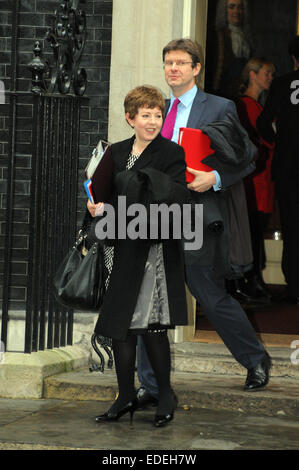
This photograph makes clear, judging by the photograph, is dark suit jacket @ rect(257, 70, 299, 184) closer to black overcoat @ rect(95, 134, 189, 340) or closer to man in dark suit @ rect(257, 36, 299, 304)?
man in dark suit @ rect(257, 36, 299, 304)

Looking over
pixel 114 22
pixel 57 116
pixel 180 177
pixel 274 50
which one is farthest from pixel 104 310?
pixel 274 50

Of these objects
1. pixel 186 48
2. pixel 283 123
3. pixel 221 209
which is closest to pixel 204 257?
pixel 221 209

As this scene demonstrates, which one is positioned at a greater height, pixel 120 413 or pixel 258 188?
pixel 258 188

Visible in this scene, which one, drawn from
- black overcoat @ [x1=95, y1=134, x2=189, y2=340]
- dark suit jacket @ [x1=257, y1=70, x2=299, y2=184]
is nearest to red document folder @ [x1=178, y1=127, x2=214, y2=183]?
black overcoat @ [x1=95, y1=134, x2=189, y2=340]

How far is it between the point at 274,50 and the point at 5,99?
13.2 feet

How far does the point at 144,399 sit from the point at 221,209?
3.89ft

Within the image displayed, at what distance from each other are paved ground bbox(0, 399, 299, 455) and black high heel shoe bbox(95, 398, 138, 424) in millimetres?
38

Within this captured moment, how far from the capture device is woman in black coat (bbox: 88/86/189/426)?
561 centimetres

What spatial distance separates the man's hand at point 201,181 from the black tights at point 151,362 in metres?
0.86

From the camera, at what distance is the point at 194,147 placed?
19.8 ft

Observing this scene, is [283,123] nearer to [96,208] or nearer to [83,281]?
[96,208]

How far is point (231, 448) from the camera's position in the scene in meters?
5.32

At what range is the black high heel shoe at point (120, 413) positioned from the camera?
5773 millimetres

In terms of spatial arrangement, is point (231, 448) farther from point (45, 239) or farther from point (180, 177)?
point (45, 239)
